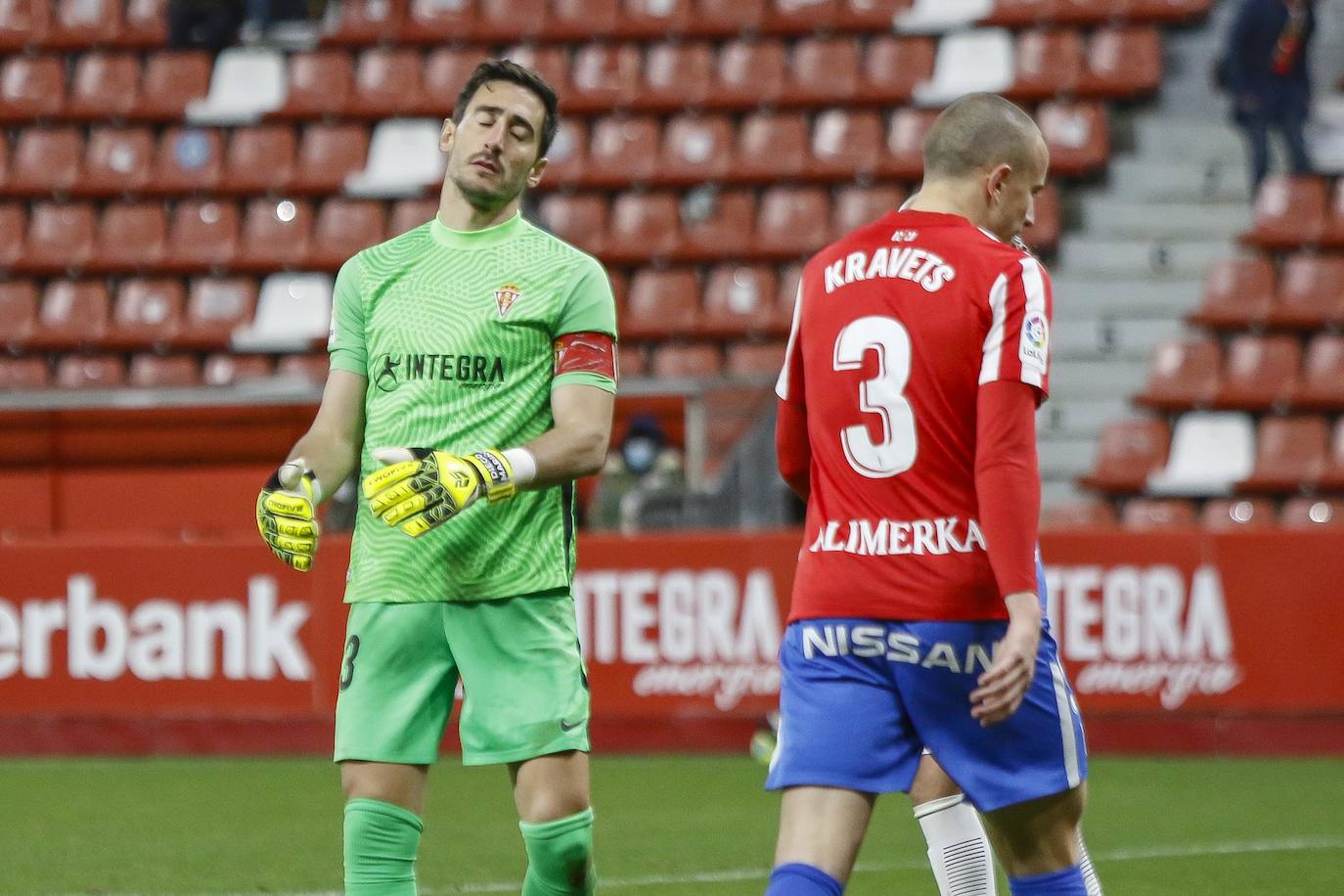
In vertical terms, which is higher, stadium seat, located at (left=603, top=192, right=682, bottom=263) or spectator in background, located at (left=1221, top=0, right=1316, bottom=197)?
spectator in background, located at (left=1221, top=0, right=1316, bottom=197)

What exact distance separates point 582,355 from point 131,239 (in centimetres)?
1293

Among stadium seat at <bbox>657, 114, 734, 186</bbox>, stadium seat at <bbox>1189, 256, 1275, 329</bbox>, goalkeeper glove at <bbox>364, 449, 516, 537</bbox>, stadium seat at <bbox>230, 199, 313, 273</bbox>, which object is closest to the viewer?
goalkeeper glove at <bbox>364, 449, 516, 537</bbox>

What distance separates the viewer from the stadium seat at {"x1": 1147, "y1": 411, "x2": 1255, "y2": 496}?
12.9 metres

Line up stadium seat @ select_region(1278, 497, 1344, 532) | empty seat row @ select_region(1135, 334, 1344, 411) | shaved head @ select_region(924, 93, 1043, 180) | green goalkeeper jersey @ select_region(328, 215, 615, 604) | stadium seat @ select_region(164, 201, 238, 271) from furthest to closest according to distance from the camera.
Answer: stadium seat @ select_region(164, 201, 238, 271) → empty seat row @ select_region(1135, 334, 1344, 411) → stadium seat @ select_region(1278, 497, 1344, 532) → green goalkeeper jersey @ select_region(328, 215, 615, 604) → shaved head @ select_region(924, 93, 1043, 180)

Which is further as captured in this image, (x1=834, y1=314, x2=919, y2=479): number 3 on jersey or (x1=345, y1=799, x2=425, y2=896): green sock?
(x1=345, y1=799, x2=425, y2=896): green sock

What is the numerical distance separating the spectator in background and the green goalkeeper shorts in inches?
432

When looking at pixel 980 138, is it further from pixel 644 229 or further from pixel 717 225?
pixel 644 229

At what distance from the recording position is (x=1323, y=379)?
43.4ft

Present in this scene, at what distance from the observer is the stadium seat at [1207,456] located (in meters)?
12.9

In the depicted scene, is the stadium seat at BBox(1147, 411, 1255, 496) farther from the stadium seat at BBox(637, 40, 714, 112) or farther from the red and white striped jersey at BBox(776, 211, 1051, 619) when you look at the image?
the red and white striped jersey at BBox(776, 211, 1051, 619)

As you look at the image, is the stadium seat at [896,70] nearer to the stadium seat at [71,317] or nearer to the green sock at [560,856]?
the stadium seat at [71,317]

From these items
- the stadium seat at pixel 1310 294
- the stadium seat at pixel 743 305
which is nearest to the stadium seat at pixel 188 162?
the stadium seat at pixel 743 305

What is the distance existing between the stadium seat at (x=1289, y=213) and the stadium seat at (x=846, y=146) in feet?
9.46

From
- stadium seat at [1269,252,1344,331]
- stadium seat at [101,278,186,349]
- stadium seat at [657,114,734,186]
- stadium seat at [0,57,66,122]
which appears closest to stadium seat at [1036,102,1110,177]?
stadium seat at [1269,252,1344,331]
